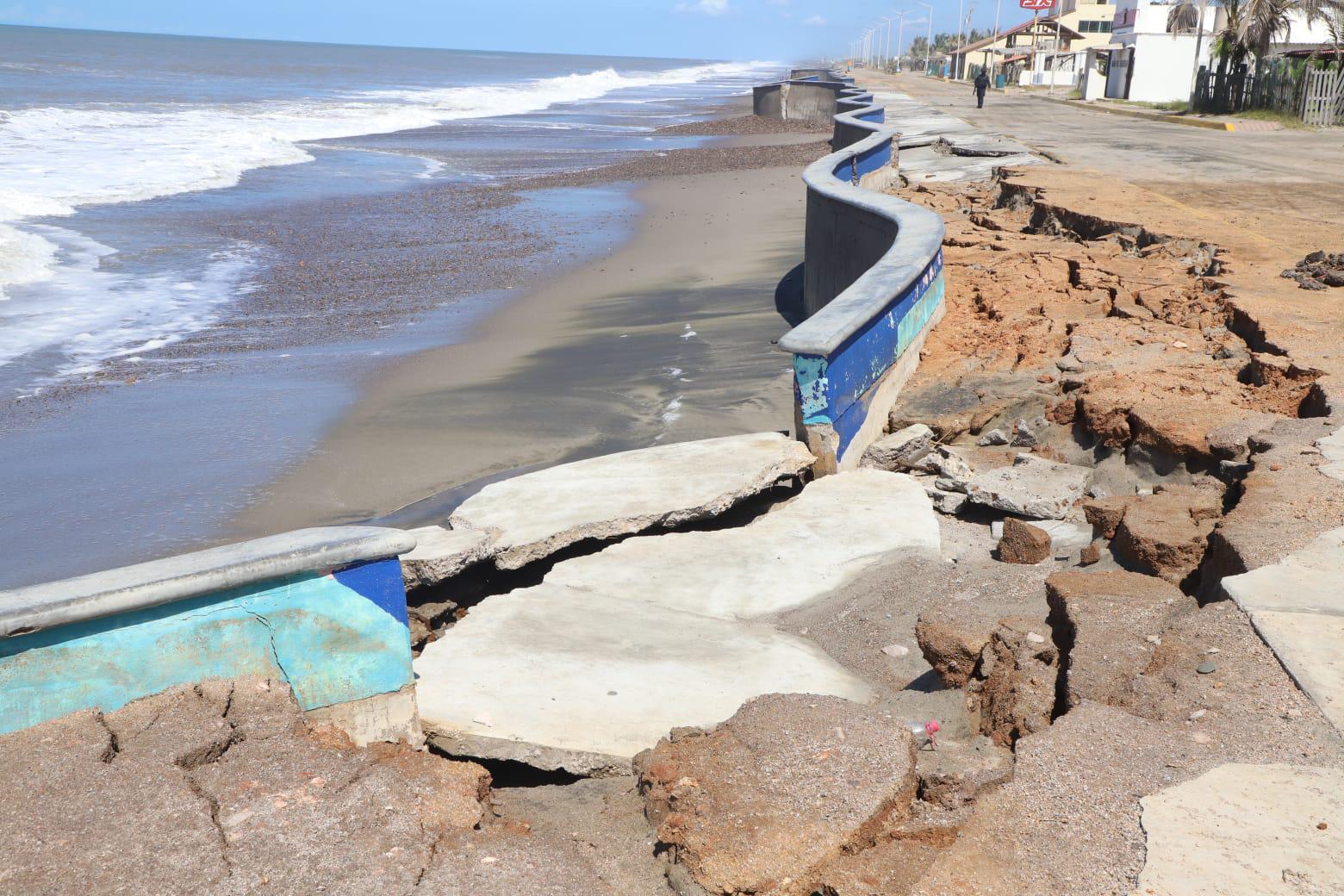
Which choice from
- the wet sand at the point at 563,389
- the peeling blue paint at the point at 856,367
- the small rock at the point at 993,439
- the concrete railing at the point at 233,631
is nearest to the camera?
the concrete railing at the point at 233,631

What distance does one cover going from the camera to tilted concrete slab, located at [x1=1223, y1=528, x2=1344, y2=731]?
3023 millimetres

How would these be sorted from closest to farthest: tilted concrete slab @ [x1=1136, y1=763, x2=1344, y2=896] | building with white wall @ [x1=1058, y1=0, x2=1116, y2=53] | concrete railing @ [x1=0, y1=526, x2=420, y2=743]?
1. tilted concrete slab @ [x1=1136, y1=763, x2=1344, y2=896]
2. concrete railing @ [x1=0, y1=526, x2=420, y2=743]
3. building with white wall @ [x1=1058, y1=0, x2=1116, y2=53]

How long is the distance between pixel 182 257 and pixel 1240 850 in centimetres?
1503

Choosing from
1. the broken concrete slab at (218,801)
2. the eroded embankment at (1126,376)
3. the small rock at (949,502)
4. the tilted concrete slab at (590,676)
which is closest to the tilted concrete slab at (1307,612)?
the eroded embankment at (1126,376)

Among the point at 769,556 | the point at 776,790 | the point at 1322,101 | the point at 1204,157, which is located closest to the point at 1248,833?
the point at 776,790

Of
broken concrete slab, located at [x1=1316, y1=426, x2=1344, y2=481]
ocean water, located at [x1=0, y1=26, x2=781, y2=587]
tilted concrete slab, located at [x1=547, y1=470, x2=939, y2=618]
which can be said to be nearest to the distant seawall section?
tilted concrete slab, located at [x1=547, y1=470, x2=939, y2=618]

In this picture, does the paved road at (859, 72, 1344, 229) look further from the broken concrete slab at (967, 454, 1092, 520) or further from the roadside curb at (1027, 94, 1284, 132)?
the broken concrete slab at (967, 454, 1092, 520)

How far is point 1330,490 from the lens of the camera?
4387 mm

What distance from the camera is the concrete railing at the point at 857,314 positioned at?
19.1ft

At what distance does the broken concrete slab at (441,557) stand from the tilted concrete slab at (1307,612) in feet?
9.37

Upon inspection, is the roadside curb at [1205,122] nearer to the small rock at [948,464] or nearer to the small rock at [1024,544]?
the small rock at [948,464]

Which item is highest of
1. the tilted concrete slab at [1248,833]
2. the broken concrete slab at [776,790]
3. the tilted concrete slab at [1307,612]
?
the tilted concrete slab at [1307,612]

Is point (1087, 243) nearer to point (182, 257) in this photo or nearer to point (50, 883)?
point (50, 883)

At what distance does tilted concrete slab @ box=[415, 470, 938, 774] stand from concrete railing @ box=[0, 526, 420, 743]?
1.06 feet
